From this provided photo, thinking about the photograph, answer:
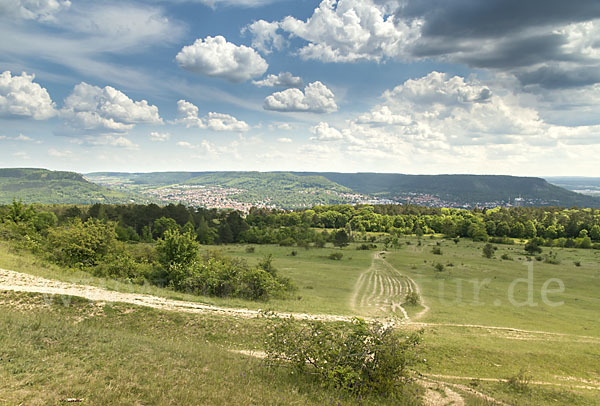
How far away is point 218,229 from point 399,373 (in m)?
105

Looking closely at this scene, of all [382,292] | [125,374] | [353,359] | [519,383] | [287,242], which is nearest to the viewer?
[125,374]

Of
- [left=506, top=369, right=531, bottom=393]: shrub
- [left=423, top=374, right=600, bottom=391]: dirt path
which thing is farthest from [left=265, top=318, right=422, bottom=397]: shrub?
[left=506, top=369, right=531, bottom=393]: shrub

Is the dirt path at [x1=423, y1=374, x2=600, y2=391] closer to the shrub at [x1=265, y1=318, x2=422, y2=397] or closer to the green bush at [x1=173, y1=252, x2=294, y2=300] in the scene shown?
the shrub at [x1=265, y1=318, x2=422, y2=397]

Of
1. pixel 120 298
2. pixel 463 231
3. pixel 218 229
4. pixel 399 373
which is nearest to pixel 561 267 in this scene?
pixel 463 231

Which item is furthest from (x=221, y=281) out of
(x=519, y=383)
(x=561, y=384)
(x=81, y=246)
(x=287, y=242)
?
(x=287, y=242)

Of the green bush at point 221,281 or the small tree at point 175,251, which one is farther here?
the small tree at point 175,251

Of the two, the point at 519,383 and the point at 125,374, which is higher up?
the point at 125,374

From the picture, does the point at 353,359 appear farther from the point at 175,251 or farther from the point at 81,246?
the point at 81,246

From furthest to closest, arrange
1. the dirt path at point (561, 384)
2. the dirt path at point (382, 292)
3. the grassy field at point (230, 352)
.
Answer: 1. the dirt path at point (382, 292)
2. the dirt path at point (561, 384)
3. the grassy field at point (230, 352)

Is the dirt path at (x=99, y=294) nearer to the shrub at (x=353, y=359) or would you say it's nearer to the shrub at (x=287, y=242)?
the shrub at (x=353, y=359)

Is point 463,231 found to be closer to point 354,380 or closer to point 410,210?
point 410,210

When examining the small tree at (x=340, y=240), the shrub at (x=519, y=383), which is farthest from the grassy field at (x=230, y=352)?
the small tree at (x=340, y=240)

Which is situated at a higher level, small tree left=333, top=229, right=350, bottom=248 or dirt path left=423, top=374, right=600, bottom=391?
dirt path left=423, top=374, right=600, bottom=391

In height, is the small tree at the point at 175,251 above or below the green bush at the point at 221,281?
above
